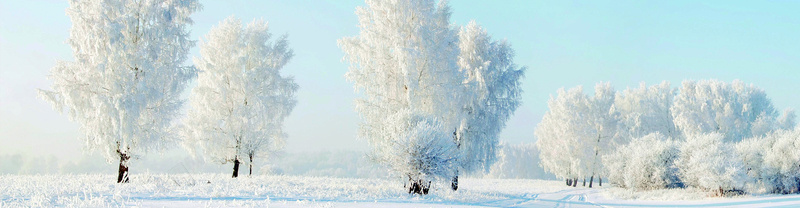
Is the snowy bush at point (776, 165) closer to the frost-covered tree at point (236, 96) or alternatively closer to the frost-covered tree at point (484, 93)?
the frost-covered tree at point (484, 93)

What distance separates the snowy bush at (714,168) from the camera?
22188 mm

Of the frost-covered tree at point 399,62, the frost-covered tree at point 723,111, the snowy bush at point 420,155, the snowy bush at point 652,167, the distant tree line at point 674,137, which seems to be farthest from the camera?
the frost-covered tree at point 723,111

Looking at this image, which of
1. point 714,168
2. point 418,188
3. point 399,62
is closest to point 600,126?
point 714,168

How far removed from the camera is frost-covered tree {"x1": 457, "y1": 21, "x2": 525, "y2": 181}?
2200cm

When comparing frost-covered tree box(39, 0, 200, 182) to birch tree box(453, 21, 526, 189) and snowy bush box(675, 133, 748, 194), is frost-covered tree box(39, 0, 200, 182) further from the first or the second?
snowy bush box(675, 133, 748, 194)

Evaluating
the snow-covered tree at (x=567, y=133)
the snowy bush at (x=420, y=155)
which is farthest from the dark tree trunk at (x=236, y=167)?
the snow-covered tree at (x=567, y=133)

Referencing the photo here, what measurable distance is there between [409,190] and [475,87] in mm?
6922

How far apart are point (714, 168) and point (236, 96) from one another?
23.6 meters

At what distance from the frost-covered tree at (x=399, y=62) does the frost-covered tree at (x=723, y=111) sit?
33983 millimetres

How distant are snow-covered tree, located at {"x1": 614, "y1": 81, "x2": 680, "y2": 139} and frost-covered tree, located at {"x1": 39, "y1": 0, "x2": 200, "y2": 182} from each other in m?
41.3

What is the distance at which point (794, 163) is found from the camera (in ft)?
78.0

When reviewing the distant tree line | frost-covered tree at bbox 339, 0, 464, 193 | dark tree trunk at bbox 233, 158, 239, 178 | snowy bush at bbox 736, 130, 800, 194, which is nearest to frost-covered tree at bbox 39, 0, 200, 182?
dark tree trunk at bbox 233, 158, 239, 178

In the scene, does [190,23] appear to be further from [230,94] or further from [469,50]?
[469,50]

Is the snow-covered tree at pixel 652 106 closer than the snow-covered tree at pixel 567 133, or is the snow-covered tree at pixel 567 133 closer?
the snow-covered tree at pixel 567 133
